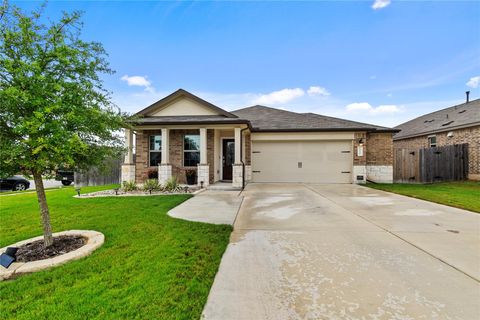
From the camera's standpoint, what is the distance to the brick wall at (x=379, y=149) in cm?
1256

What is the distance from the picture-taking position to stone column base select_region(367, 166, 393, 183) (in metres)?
12.6

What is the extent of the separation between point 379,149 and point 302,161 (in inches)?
175

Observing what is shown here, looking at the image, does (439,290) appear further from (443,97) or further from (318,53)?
(443,97)

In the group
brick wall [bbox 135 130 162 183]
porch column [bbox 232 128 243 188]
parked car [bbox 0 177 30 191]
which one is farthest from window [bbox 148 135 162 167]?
parked car [bbox 0 177 30 191]

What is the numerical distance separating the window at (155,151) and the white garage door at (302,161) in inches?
206

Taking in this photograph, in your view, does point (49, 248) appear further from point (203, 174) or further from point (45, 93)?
point (203, 174)

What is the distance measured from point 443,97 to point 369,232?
2370 cm

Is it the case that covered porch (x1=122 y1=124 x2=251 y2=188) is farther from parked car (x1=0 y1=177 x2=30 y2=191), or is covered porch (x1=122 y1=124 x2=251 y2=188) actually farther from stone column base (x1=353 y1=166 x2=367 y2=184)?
parked car (x1=0 y1=177 x2=30 y2=191)

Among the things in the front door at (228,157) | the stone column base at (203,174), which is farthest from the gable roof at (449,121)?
the stone column base at (203,174)

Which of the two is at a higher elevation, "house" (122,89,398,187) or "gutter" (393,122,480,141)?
"gutter" (393,122,480,141)

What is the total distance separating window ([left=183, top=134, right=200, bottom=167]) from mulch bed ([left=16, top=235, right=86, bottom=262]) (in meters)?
7.79

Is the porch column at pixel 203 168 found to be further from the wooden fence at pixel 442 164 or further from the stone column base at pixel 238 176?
the wooden fence at pixel 442 164

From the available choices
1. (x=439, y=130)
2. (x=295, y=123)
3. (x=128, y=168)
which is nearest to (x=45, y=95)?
(x=128, y=168)

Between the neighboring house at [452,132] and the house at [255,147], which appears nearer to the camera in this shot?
the house at [255,147]
